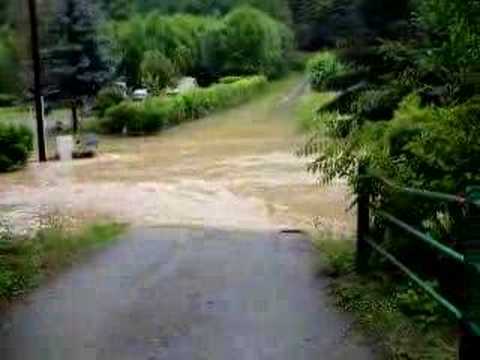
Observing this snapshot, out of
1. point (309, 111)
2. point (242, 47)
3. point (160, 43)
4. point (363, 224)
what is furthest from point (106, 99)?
point (363, 224)

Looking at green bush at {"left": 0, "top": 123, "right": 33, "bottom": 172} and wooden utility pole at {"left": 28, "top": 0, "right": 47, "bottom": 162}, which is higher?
wooden utility pole at {"left": 28, "top": 0, "right": 47, "bottom": 162}

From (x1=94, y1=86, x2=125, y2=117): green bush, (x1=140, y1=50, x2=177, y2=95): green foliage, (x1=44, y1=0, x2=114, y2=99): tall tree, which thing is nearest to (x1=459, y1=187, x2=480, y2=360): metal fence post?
(x1=94, y1=86, x2=125, y2=117): green bush

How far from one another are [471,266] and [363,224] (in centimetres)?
305

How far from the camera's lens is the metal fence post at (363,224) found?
21.9 feet

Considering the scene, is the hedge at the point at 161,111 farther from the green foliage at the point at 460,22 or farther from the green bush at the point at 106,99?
the green foliage at the point at 460,22

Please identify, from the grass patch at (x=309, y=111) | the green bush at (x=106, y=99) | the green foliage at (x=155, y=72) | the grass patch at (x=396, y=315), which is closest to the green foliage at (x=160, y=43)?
the green foliage at (x=155, y=72)

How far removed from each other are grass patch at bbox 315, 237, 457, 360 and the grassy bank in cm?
267

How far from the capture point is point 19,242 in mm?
9156

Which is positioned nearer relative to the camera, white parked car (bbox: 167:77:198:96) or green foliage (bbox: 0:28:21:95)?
green foliage (bbox: 0:28:21:95)

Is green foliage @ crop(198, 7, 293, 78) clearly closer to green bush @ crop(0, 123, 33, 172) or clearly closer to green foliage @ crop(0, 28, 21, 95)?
green foliage @ crop(0, 28, 21, 95)

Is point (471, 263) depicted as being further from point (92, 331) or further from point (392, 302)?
point (92, 331)

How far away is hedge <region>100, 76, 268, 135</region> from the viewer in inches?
1282

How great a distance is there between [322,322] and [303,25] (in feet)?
185

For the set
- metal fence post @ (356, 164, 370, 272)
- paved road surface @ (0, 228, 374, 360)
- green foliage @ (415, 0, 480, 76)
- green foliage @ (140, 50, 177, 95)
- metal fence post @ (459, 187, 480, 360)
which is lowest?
green foliage @ (140, 50, 177, 95)
